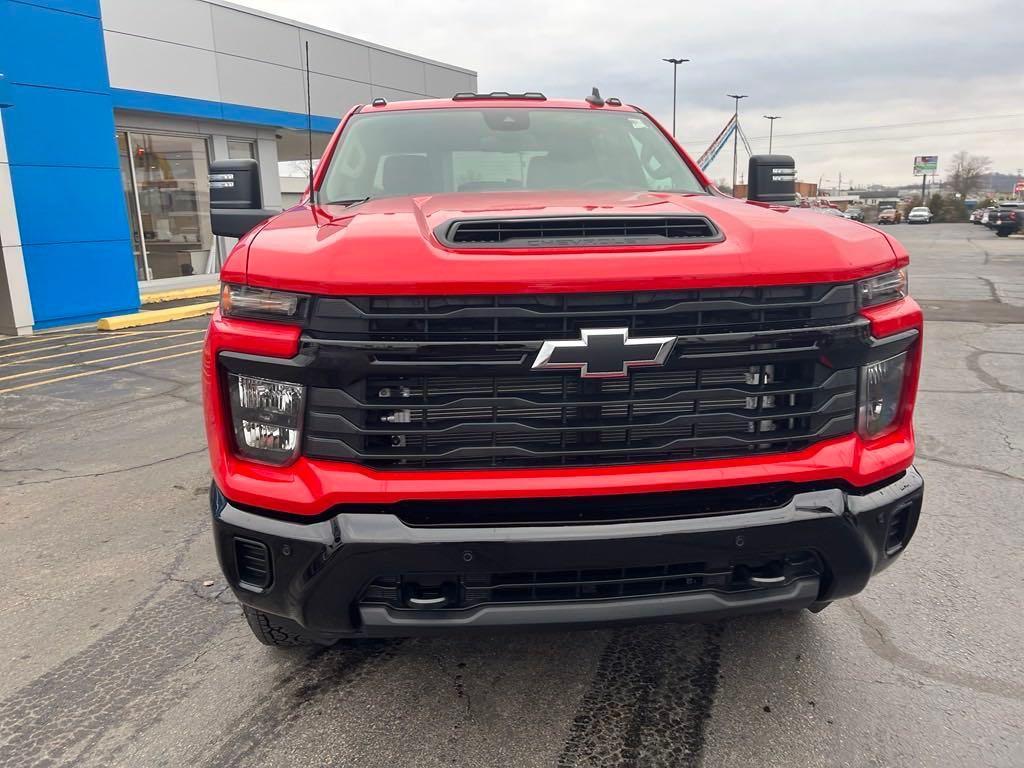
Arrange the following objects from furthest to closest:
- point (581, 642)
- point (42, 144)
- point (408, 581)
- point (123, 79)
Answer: point (123, 79) → point (42, 144) → point (581, 642) → point (408, 581)

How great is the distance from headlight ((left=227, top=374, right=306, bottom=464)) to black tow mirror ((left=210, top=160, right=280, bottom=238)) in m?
1.45

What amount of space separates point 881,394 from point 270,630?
2056mm

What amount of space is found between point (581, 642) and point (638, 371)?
128 cm

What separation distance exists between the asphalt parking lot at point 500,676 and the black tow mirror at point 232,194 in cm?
154

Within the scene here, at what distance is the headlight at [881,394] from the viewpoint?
218cm

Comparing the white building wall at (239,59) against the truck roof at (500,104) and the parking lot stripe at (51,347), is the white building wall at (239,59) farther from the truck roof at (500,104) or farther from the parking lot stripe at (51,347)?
the truck roof at (500,104)

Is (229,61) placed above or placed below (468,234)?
above

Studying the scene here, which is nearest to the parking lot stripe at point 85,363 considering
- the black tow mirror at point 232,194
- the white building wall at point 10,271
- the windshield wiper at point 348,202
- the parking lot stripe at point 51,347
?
the parking lot stripe at point 51,347

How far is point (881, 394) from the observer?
224 cm

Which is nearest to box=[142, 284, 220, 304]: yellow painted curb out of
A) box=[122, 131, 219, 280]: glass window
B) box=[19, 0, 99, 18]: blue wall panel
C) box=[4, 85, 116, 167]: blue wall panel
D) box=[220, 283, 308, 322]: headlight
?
box=[122, 131, 219, 280]: glass window

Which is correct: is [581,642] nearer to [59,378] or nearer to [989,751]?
[989,751]

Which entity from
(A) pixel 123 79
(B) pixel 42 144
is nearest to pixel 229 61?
(A) pixel 123 79

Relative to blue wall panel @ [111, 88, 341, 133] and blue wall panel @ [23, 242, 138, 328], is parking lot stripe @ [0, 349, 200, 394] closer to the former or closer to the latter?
blue wall panel @ [23, 242, 138, 328]

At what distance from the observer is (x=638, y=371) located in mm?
2020
